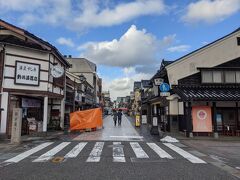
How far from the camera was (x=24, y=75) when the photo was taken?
63.1 ft

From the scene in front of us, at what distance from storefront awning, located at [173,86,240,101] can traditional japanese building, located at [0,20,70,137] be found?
979 cm

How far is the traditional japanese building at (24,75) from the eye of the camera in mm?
18281

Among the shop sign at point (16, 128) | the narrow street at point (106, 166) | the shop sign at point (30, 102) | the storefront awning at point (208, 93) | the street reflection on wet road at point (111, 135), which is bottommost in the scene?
the narrow street at point (106, 166)

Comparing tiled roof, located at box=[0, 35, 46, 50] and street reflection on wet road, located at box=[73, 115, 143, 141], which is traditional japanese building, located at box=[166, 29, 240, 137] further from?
tiled roof, located at box=[0, 35, 46, 50]

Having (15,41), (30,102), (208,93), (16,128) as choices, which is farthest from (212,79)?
(16,128)

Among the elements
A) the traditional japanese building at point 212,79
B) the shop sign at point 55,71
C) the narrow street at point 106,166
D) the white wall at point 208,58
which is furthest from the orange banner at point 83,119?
the narrow street at point 106,166

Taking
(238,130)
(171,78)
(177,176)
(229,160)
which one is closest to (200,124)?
(238,130)

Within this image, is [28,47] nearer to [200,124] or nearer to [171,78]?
[171,78]

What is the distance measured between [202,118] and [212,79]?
4073mm

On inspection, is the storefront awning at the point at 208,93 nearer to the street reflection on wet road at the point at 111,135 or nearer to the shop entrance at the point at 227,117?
the shop entrance at the point at 227,117

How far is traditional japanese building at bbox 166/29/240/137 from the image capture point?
22000mm

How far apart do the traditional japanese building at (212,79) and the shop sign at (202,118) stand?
1.21 ft

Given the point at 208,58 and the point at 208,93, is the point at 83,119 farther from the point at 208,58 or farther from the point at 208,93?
the point at 208,58

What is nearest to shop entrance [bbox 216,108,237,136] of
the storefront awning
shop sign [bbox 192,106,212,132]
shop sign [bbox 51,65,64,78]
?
the storefront awning
